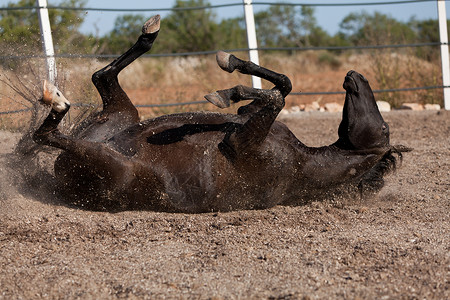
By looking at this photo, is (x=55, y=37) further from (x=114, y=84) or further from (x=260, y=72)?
(x=260, y=72)

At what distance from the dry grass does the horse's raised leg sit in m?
1.55

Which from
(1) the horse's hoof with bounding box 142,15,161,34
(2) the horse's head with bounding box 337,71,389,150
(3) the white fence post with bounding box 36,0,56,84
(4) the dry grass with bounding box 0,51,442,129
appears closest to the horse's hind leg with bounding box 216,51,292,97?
(2) the horse's head with bounding box 337,71,389,150

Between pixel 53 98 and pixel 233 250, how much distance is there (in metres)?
1.28

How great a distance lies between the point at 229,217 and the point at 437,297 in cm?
152

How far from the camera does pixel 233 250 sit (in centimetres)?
291

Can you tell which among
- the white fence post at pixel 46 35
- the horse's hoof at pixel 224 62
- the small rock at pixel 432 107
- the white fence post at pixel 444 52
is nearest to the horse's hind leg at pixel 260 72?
the horse's hoof at pixel 224 62

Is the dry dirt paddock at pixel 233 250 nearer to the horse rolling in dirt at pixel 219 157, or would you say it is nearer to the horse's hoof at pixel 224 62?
the horse rolling in dirt at pixel 219 157

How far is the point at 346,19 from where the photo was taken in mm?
33000

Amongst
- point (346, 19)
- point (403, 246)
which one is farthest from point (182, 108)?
point (346, 19)

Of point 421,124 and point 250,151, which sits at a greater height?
point 250,151

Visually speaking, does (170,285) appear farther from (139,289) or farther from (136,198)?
(136,198)

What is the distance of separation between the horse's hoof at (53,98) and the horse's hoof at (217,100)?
81 cm

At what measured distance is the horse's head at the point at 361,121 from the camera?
3.61m

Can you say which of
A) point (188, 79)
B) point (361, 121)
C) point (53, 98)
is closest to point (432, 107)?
point (361, 121)
